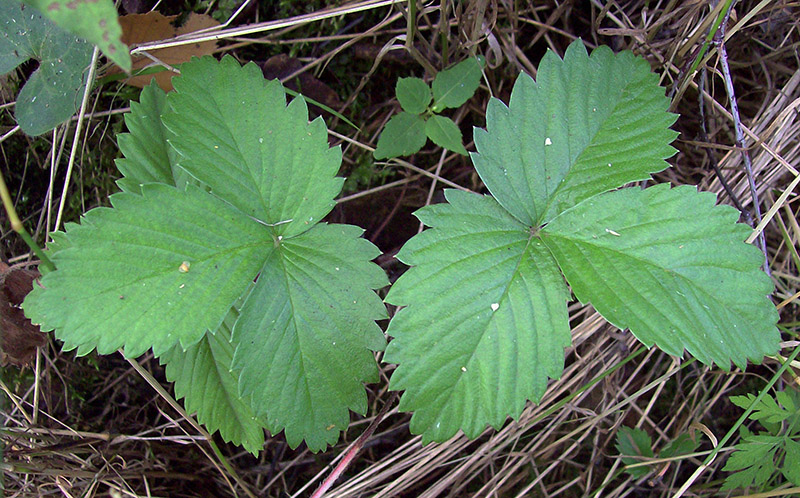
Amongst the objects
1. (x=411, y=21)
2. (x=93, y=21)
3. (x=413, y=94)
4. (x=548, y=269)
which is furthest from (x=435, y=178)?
(x=93, y=21)

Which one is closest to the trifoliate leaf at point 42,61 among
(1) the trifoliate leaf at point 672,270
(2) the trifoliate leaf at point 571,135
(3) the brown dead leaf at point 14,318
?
(3) the brown dead leaf at point 14,318

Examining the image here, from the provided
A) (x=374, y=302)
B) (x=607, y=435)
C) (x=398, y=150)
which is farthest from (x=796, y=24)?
(x=374, y=302)

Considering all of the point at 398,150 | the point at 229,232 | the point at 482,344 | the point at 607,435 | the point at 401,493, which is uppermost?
the point at 398,150

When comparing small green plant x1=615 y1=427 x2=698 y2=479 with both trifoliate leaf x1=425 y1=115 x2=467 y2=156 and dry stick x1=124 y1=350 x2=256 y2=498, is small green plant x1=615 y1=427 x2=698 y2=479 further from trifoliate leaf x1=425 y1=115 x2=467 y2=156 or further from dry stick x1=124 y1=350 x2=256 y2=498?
dry stick x1=124 y1=350 x2=256 y2=498

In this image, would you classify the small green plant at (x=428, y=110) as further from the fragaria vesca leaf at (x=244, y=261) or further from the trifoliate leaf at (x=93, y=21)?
the trifoliate leaf at (x=93, y=21)

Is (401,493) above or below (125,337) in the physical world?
below

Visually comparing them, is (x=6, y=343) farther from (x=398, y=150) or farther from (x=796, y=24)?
(x=796, y=24)
